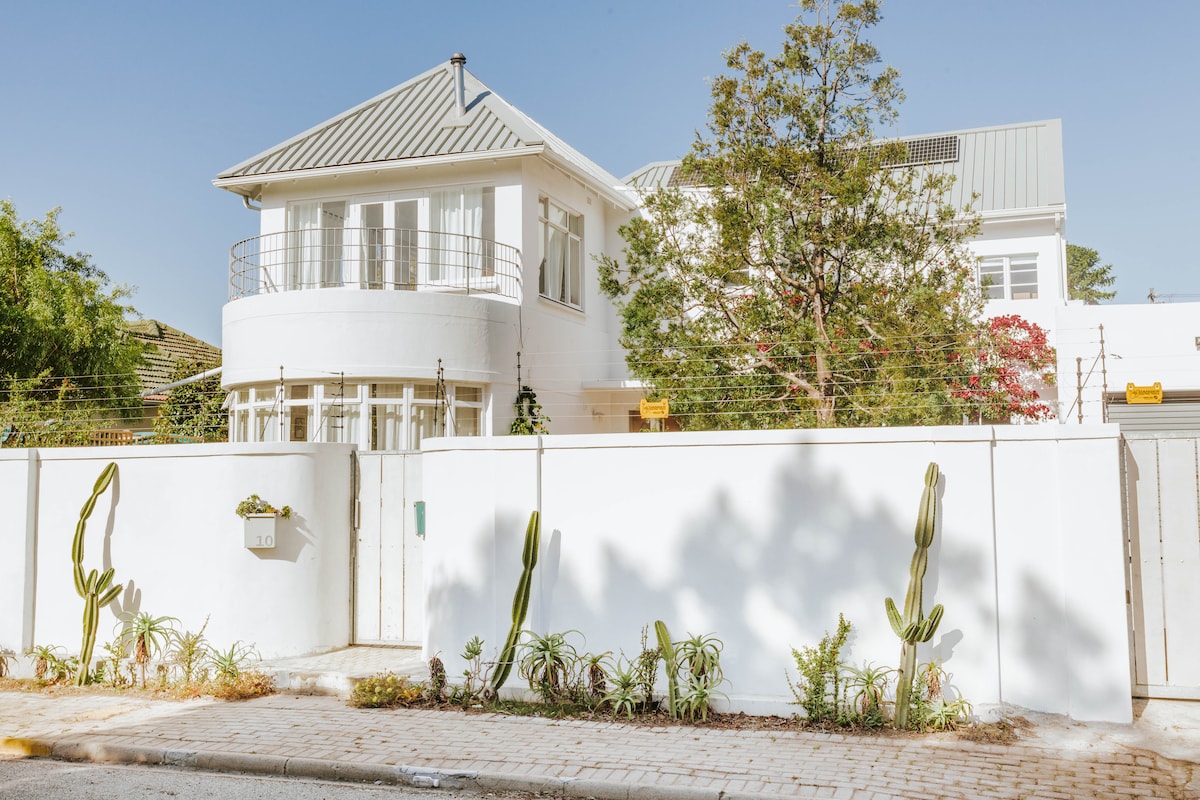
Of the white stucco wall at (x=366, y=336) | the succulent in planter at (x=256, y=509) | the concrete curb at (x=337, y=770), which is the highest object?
the white stucco wall at (x=366, y=336)

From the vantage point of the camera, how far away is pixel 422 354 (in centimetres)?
1605

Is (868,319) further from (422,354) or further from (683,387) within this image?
(422,354)

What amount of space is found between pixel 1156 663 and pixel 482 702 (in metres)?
5.16

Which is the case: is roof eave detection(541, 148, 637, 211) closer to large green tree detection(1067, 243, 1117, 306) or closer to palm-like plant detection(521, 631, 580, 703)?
palm-like plant detection(521, 631, 580, 703)

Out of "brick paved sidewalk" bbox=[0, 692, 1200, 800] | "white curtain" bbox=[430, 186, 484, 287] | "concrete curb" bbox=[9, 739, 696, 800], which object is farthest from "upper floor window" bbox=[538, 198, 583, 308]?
"concrete curb" bbox=[9, 739, 696, 800]

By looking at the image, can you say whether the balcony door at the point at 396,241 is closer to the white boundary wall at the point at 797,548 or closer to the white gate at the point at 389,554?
the white gate at the point at 389,554

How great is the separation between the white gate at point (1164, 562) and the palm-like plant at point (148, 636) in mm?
8336

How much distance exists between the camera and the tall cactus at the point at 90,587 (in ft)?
32.3

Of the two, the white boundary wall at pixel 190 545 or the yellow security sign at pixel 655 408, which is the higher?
the yellow security sign at pixel 655 408

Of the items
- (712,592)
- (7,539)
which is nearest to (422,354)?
(7,539)

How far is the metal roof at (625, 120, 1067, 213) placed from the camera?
850 inches

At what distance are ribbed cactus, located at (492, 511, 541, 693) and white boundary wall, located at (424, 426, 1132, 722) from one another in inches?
4.5

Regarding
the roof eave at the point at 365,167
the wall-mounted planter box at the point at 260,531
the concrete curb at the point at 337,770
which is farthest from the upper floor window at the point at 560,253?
the concrete curb at the point at 337,770

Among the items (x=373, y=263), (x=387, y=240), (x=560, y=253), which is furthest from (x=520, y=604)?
(x=560, y=253)
